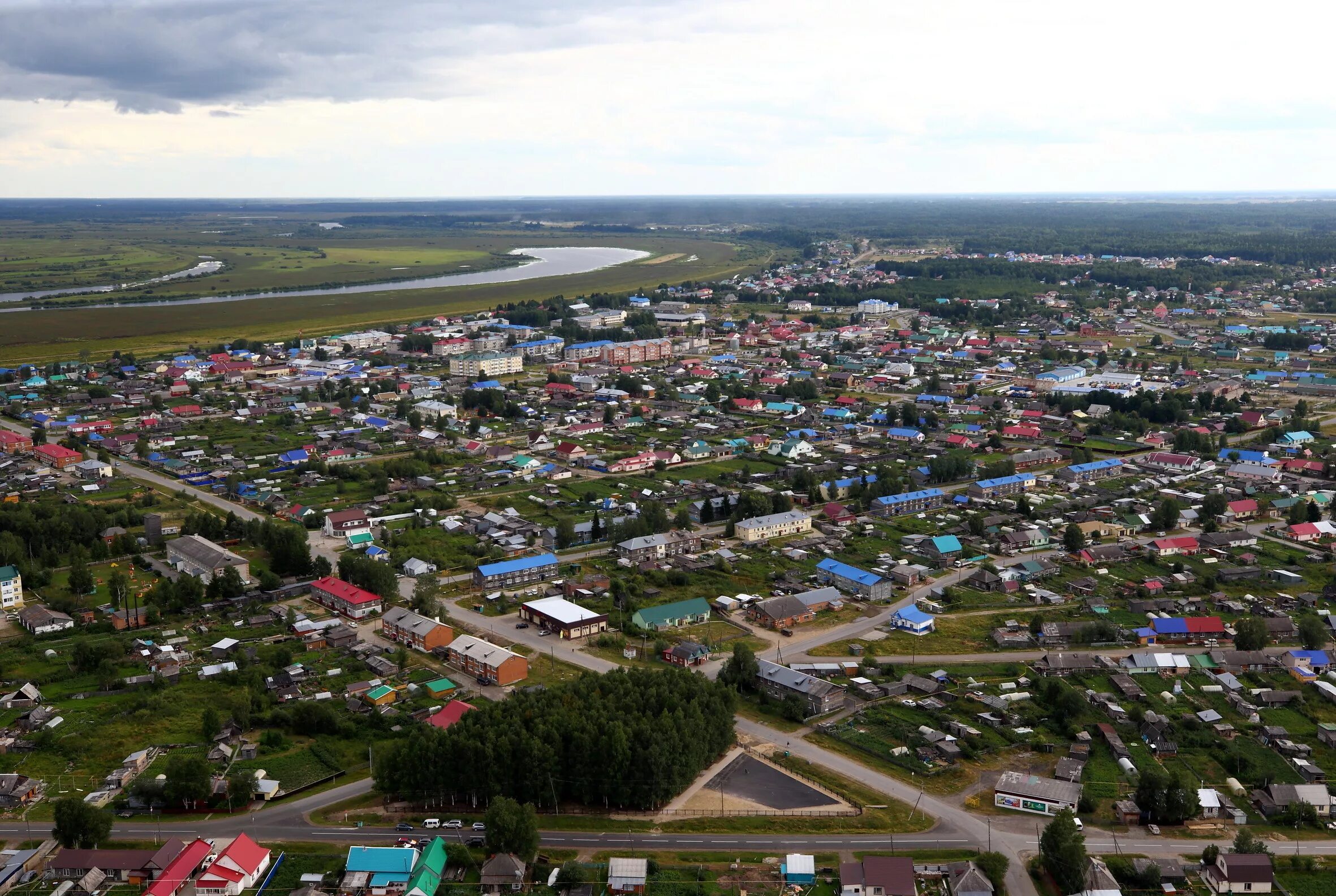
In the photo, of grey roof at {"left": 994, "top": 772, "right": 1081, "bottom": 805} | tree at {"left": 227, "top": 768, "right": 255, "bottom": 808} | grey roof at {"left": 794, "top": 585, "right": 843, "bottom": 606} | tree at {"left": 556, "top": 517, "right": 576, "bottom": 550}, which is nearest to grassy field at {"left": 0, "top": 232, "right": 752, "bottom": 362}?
tree at {"left": 556, "top": 517, "right": 576, "bottom": 550}

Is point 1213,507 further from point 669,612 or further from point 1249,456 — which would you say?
point 669,612

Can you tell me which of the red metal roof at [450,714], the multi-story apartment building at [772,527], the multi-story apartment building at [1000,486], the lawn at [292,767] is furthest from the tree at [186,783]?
the multi-story apartment building at [1000,486]

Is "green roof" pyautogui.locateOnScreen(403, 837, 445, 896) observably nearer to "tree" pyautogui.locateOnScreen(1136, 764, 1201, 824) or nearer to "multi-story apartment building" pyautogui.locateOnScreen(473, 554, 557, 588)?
"tree" pyautogui.locateOnScreen(1136, 764, 1201, 824)

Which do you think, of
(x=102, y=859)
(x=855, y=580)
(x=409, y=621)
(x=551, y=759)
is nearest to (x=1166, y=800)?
(x=551, y=759)

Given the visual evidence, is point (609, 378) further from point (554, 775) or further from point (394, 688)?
point (554, 775)

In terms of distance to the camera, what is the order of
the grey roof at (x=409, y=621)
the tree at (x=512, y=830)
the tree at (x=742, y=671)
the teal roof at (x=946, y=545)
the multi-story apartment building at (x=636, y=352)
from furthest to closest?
the multi-story apartment building at (x=636, y=352)
the teal roof at (x=946, y=545)
the grey roof at (x=409, y=621)
the tree at (x=742, y=671)
the tree at (x=512, y=830)

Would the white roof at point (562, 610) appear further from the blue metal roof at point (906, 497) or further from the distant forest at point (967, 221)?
the distant forest at point (967, 221)

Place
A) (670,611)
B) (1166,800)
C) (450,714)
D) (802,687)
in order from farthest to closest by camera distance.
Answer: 1. (670,611)
2. (802,687)
3. (450,714)
4. (1166,800)
